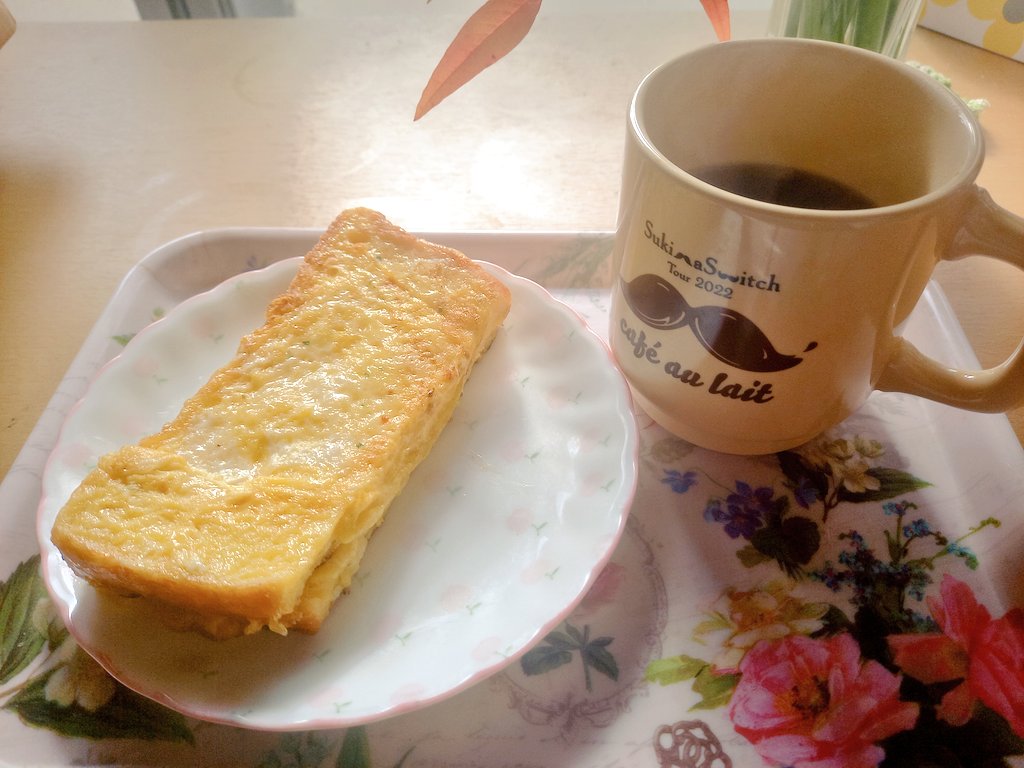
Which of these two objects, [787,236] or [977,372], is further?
[977,372]

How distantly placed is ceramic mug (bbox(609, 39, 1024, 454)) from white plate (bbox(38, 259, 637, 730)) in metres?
0.09

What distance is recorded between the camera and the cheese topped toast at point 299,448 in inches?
21.0

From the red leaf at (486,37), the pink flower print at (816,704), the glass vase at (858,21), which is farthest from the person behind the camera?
the glass vase at (858,21)

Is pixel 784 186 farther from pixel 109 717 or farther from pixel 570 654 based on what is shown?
pixel 109 717

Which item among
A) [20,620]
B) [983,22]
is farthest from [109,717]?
[983,22]

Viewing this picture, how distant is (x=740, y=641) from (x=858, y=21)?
2.21 ft

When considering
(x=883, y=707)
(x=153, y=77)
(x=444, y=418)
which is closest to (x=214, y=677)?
(x=444, y=418)

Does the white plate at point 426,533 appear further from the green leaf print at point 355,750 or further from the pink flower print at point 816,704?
the pink flower print at point 816,704

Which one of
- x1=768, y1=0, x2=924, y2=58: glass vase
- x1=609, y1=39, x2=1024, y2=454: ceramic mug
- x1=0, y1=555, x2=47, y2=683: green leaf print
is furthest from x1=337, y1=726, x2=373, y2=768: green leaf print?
x1=768, y1=0, x2=924, y2=58: glass vase

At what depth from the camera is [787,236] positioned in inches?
19.5

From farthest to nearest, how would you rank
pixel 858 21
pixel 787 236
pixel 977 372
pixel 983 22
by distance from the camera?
pixel 983 22, pixel 858 21, pixel 977 372, pixel 787 236

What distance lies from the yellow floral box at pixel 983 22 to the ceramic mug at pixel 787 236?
764mm

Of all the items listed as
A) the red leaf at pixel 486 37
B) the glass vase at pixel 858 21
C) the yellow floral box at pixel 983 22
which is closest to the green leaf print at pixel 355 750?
the red leaf at pixel 486 37

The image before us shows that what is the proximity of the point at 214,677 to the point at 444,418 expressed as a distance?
303 mm
